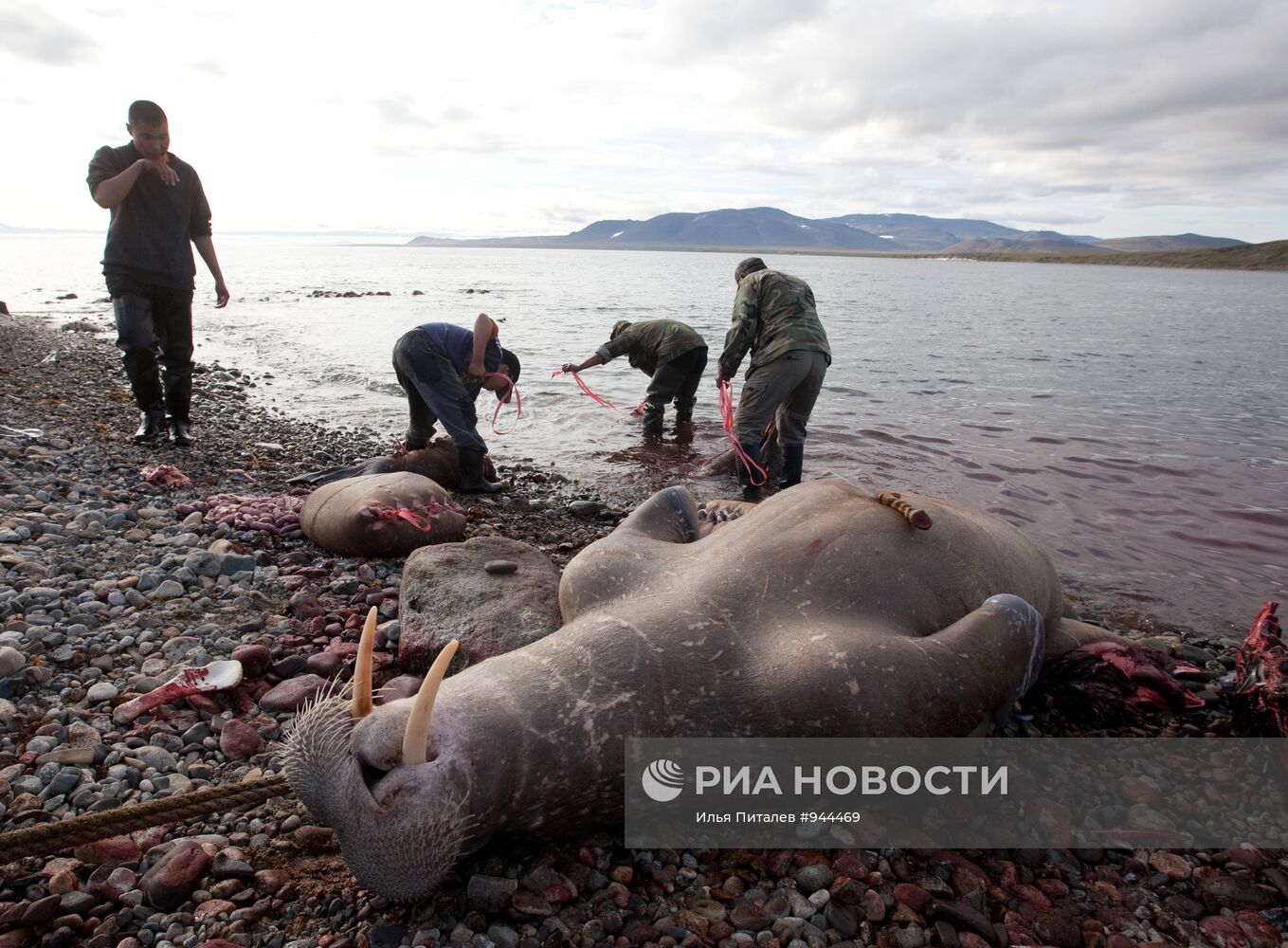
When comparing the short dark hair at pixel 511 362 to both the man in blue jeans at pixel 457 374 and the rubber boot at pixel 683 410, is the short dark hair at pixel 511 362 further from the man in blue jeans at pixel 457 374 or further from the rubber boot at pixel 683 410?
the rubber boot at pixel 683 410

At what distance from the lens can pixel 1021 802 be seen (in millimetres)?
3543

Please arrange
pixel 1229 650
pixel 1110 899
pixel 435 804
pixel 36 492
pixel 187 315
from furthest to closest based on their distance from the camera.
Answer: pixel 187 315 < pixel 36 492 < pixel 1229 650 < pixel 1110 899 < pixel 435 804

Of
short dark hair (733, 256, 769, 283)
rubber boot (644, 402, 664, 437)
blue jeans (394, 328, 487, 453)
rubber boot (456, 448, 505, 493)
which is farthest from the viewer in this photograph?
rubber boot (644, 402, 664, 437)

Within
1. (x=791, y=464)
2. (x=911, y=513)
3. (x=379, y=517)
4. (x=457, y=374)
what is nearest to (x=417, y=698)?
(x=911, y=513)

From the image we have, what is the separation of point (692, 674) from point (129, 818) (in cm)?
218

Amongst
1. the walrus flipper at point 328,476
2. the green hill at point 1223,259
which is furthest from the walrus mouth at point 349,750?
the green hill at point 1223,259

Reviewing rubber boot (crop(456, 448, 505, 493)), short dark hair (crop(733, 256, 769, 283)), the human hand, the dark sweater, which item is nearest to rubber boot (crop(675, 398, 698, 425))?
short dark hair (crop(733, 256, 769, 283))

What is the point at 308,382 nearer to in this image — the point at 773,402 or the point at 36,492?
the point at 36,492

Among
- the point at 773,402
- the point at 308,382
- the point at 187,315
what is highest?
the point at 187,315

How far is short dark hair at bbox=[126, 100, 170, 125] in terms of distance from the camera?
7.18m

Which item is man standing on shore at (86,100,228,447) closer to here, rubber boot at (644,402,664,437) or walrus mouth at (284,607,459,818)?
rubber boot at (644,402,664,437)

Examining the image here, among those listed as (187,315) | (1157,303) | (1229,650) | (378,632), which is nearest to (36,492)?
(187,315)

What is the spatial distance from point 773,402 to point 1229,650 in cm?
478

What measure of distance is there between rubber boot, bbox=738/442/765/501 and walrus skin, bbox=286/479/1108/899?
4.34 meters
